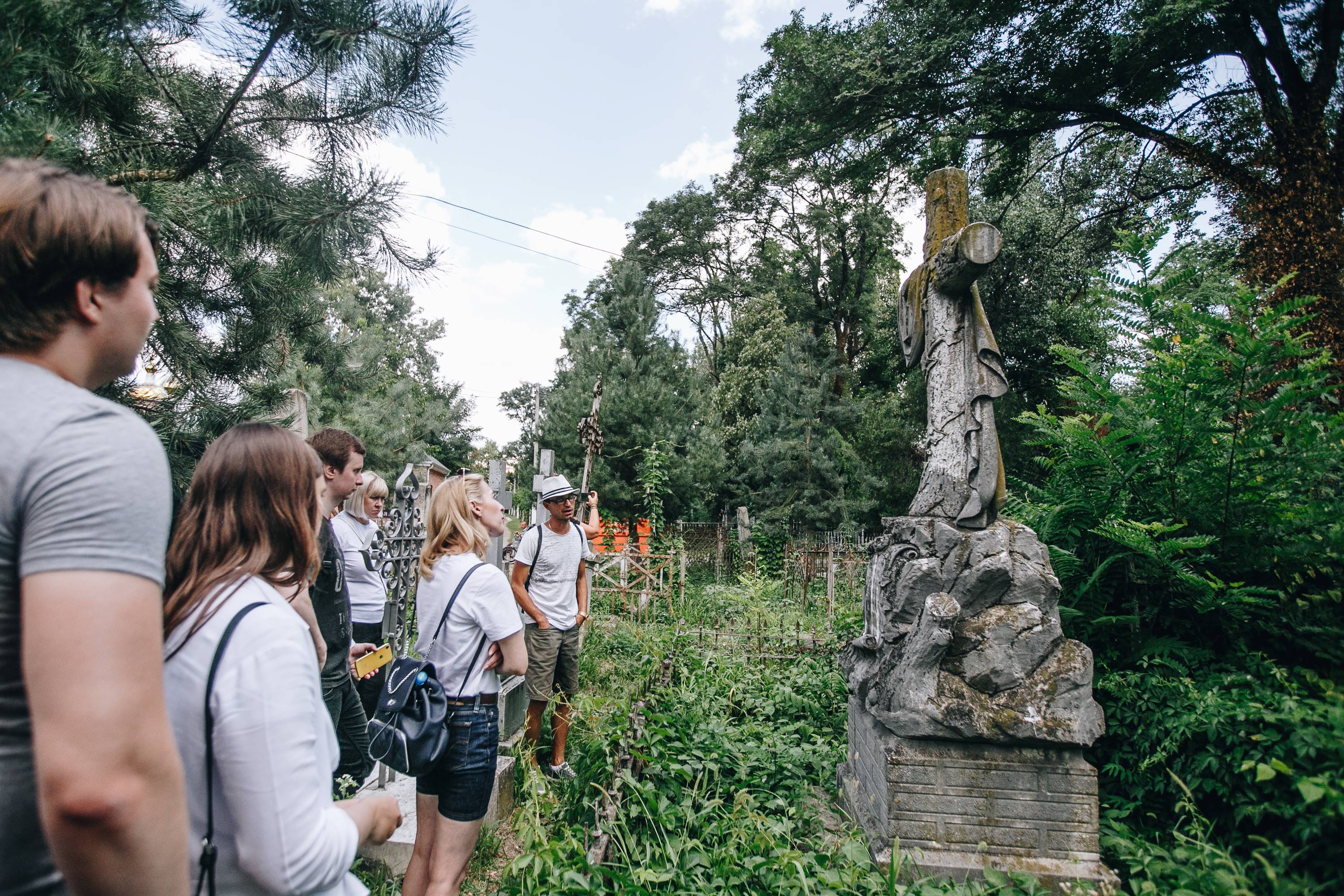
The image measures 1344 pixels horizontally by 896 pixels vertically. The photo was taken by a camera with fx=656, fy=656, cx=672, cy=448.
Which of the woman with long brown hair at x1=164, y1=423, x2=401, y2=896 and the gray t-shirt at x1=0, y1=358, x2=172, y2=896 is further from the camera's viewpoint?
the woman with long brown hair at x1=164, y1=423, x2=401, y2=896

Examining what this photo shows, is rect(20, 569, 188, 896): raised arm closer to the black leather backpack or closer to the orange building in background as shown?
the black leather backpack

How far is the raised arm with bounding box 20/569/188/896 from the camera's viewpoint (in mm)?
739

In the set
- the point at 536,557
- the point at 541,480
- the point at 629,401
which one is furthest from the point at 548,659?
the point at 629,401

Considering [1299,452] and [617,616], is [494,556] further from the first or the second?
[617,616]

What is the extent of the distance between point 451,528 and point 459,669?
1.80 ft

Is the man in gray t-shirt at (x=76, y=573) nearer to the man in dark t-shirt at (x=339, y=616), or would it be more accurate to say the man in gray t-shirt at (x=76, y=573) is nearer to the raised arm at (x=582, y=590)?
the man in dark t-shirt at (x=339, y=616)

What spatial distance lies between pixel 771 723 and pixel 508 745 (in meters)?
1.83

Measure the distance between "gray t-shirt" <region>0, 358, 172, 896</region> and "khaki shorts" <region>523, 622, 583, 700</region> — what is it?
11.8 feet

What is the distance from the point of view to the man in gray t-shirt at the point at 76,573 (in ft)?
2.46

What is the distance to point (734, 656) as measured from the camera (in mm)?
6273

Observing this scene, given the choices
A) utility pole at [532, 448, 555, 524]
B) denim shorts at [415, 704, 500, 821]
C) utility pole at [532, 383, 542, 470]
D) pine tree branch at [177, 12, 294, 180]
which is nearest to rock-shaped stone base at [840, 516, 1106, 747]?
denim shorts at [415, 704, 500, 821]

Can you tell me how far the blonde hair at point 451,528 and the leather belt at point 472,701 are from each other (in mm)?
484

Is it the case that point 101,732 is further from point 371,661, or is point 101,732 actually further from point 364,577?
point 364,577

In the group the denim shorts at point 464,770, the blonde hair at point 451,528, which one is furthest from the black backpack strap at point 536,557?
the denim shorts at point 464,770
